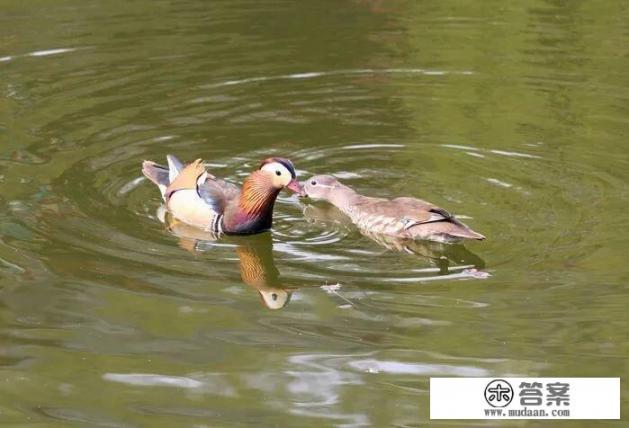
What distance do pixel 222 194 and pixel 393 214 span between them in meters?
1.30

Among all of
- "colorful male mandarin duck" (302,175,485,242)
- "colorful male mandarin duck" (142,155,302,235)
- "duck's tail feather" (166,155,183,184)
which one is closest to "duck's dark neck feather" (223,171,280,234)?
"colorful male mandarin duck" (142,155,302,235)

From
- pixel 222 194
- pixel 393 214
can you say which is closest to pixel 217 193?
pixel 222 194

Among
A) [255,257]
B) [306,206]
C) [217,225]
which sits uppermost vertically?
[306,206]

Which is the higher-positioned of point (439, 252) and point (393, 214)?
point (393, 214)

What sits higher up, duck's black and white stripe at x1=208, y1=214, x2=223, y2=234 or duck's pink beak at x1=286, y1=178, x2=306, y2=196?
duck's pink beak at x1=286, y1=178, x2=306, y2=196

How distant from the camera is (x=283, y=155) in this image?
1064cm

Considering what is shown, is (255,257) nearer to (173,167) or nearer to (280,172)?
(280,172)

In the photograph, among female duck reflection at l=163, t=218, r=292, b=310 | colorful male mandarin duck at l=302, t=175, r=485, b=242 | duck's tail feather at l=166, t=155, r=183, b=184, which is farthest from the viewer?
duck's tail feather at l=166, t=155, r=183, b=184

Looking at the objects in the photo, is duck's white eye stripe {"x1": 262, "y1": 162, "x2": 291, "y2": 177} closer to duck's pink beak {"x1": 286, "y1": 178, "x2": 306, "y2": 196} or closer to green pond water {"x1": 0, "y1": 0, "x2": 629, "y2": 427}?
duck's pink beak {"x1": 286, "y1": 178, "x2": 306, "y2": 196}

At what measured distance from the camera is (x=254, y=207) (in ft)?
29.9

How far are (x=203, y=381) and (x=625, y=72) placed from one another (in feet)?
22.3

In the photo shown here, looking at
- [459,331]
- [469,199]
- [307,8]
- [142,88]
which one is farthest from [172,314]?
[307,8]

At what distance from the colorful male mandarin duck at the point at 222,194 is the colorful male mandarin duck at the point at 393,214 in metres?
0.43

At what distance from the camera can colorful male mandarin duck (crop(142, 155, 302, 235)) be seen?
→ 9.13 metres
